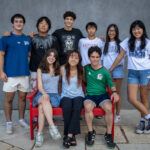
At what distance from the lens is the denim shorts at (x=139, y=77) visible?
3.15 metres

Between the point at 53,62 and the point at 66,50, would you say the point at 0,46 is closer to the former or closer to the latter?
the point at 53,62

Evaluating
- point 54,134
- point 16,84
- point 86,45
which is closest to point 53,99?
point 54,134

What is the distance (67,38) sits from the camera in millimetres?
3510

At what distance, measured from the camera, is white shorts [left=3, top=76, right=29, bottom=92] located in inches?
128

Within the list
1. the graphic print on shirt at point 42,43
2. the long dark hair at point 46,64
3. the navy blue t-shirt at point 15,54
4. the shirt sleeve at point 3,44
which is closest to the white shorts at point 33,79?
the navy blue t-shirt at point 15,54

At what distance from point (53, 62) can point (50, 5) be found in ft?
5.67

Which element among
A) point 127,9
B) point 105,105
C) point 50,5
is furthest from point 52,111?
point 127,9

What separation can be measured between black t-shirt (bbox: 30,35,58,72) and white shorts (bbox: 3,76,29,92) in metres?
0.29

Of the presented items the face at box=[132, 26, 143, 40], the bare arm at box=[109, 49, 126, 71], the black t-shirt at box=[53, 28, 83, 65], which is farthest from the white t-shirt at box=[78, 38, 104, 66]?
the face at box=[132, 26, 143, 40]

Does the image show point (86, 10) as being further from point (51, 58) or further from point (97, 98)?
point (97, 98)

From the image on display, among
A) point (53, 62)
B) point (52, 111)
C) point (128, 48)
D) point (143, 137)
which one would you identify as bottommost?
point (143, 137)

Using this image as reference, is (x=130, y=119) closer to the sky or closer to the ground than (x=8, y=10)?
closer to the ground

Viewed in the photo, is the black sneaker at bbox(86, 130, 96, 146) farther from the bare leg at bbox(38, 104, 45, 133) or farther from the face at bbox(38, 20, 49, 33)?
the face at bbox(38, 20, 49, 33)

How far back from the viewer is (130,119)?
394 cm
